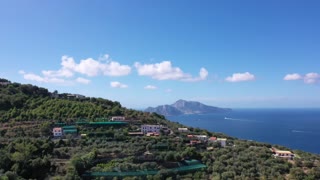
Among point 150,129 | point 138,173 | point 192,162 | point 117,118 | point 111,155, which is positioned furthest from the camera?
point 117,118

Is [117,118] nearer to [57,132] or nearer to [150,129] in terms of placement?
[150,129]

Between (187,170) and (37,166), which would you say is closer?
(37,166)

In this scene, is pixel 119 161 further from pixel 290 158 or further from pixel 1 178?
pixel 290 158

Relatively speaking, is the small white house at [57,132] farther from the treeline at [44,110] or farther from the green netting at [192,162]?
the green netting at [192,162]

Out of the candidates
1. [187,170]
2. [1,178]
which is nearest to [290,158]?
[187,170]

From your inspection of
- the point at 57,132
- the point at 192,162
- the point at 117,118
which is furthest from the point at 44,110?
the point at 192,162

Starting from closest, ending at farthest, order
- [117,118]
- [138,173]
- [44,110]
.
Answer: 1. [138,173]
2. [117,118]
3. [44,110]

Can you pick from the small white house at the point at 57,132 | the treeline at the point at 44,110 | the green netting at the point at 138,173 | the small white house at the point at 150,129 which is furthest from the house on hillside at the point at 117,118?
the green netting at the point at 138,173

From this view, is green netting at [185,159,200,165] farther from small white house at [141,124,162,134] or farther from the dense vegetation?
small white house at [141,124,162,134]

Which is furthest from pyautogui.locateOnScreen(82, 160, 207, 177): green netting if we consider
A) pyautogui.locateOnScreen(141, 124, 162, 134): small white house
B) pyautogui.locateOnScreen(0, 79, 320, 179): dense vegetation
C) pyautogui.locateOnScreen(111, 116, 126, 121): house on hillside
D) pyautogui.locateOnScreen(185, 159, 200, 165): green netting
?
pyautogui.locateOnScreen(111, 116, 126, 121): house on hillside
